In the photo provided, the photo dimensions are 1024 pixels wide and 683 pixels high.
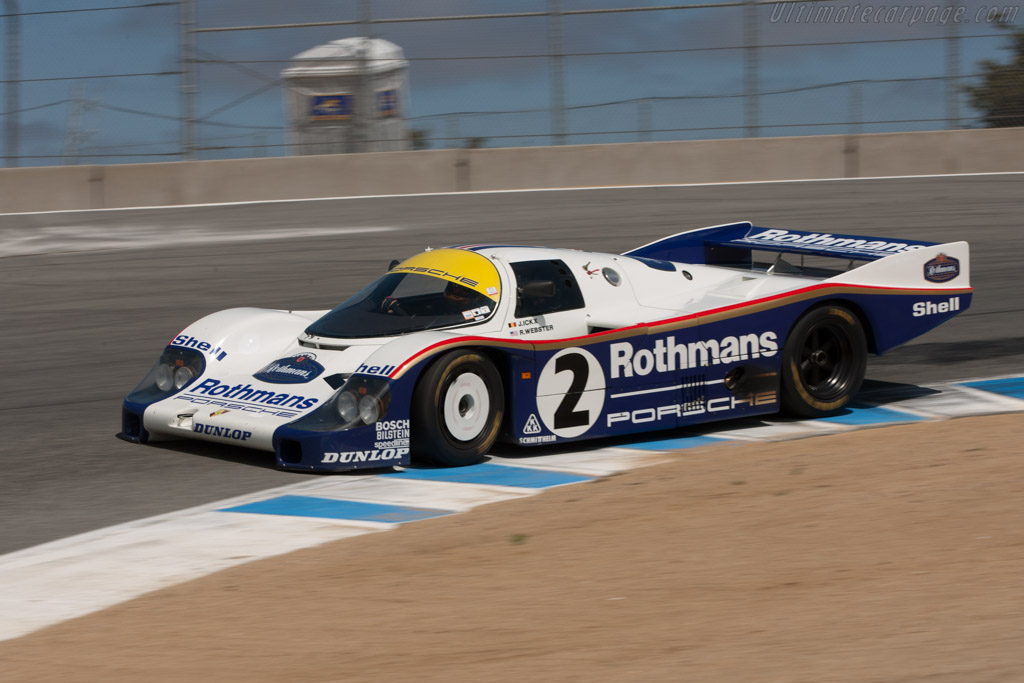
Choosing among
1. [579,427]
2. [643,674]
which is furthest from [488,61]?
[643,674]

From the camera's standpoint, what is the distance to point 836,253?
9.80 metres

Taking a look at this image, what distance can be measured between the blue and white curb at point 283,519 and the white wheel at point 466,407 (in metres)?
0.25

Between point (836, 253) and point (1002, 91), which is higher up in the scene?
point (1002, 91)

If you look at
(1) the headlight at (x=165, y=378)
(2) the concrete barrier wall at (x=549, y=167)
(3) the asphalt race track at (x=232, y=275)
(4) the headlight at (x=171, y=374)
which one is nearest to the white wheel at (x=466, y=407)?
(3) the asphalt race track at (x=232, y=275)

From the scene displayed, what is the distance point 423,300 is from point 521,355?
2.53 ft

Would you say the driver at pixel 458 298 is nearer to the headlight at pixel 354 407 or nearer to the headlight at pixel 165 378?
the headlight at pixel 354 407

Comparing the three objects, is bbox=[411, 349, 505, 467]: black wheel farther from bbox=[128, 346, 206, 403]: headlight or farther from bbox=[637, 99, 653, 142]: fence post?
bbox=[637, 99, 653, 142]: fence post

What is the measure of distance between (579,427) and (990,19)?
1476cm

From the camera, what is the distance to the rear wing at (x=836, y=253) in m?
9.48

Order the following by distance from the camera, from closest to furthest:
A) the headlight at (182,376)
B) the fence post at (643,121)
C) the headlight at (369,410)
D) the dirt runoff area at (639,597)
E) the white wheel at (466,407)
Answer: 1. the dirt runoff area at (639,597)
2. the headlight at (369,410)
3. the white wheel at (466,407)
4. the headlight at (182,376)
5. the fence post at (643,121)

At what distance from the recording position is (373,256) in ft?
51.0

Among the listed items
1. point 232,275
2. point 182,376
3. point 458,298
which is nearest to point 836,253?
point 458,298

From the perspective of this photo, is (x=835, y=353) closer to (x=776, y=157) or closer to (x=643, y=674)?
(x=643, y=674)

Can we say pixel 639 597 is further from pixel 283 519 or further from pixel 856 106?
pixel 856 106
